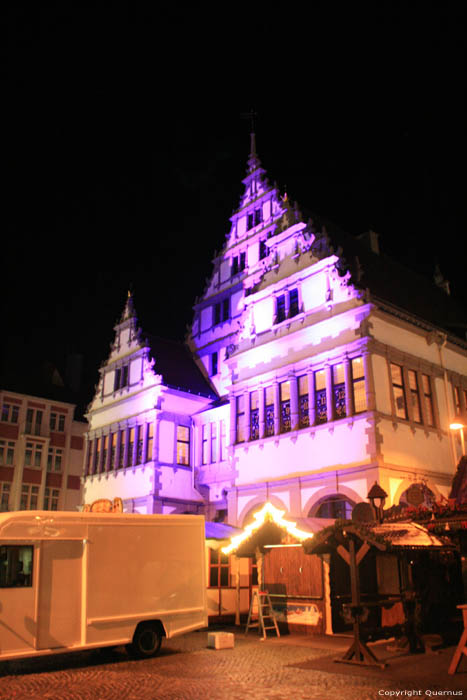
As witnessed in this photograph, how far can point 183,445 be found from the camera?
30.2 metres

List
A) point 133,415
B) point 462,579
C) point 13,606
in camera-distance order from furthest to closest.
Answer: point 133,415
point 462,579
point 13,606

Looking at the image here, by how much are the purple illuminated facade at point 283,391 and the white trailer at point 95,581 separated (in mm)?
8211

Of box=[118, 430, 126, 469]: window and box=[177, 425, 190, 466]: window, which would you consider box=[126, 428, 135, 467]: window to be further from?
box=[177, 425, 190, 466]: window

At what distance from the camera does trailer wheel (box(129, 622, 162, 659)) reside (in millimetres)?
12766

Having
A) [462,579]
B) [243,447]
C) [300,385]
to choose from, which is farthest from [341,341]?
[462,579]

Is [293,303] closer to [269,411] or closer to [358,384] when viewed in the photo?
[269,411]

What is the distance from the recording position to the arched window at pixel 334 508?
2064 cm

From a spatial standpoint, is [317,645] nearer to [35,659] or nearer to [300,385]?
[35,659]

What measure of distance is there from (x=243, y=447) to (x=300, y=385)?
12.1ft

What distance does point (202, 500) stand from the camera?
29234 millimetres

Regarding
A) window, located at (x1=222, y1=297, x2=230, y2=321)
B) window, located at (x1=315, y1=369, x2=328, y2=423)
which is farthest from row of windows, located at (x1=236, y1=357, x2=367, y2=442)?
window, located at (x1=222, y1=297, x2=230, y2=321)

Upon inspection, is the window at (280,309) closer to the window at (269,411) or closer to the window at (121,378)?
the window at (269,411)

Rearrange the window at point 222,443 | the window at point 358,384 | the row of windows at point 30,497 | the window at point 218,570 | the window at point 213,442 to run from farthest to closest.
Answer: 1. the row of windows at point 30,497
2. the window at point 213,442
3. the window at point 222,443
4. the window at point 358,384
5. the window at point 218,570

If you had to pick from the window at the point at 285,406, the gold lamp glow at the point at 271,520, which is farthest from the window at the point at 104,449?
the gold lamp glow at the point at 271,520
